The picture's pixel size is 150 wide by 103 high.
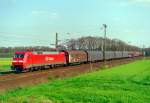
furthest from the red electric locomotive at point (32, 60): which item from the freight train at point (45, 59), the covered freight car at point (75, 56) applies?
the covered freight car at point (75, 56)

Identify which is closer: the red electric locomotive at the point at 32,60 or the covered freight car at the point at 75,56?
the red electric locomotive at the point at 32,60

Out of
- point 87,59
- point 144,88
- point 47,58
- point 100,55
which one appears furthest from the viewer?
point 100,55

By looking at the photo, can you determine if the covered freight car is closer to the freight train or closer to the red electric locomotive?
the freight train

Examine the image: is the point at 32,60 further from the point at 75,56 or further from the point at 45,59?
the point at 75,56

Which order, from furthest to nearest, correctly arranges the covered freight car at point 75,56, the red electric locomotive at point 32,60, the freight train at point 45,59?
the covered freight car at point 75,56
the freight train at point 45,59
the red electric locomotive at point 32,60

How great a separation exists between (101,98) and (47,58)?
117 ft

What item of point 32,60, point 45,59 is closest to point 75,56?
point 45,59

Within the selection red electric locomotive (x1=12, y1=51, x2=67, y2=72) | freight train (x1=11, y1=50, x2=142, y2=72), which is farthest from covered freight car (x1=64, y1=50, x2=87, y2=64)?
red electric locomotive (x1=12, y1=51, x2=67, y2=72)

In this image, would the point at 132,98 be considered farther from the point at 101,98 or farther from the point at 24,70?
the point at 24,70

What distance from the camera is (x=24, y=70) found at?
48.6m

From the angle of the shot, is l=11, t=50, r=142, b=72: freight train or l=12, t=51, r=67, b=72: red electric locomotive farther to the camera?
l=11, t=50, r=142, b=72: freight train

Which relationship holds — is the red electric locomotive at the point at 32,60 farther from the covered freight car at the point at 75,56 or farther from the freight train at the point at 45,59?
the covered freight car at the point at 75,56

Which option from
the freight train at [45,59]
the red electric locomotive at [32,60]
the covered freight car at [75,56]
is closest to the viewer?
the red electric locomotive at [32,60]

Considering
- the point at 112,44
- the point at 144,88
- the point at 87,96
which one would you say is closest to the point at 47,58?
the point at 144,88
